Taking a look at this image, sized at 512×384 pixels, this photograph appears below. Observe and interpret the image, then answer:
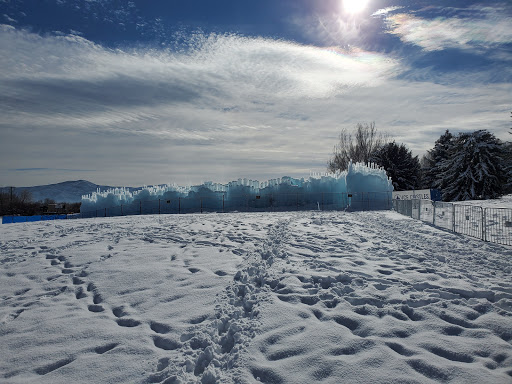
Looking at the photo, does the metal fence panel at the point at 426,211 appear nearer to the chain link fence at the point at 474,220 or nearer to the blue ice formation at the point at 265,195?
the chain link fence at the point at 474,220

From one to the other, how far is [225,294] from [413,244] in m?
6.38

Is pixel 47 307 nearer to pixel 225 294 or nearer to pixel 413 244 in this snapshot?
pixel 225 294

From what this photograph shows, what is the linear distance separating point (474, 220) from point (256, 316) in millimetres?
9987

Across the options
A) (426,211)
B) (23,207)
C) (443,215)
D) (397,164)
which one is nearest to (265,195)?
(426,211)

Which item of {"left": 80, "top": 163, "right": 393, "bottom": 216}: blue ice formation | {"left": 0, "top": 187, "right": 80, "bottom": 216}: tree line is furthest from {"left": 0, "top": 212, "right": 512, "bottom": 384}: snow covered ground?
{"left": 0, "top": 187, "right": 80, "bottom": 216}: tree line

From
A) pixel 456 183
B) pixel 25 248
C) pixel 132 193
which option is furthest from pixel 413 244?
pixel 132 193

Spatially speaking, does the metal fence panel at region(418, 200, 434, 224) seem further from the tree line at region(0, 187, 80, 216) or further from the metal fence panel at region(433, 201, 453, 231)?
the tree line at region(0, 187, 80, 216)

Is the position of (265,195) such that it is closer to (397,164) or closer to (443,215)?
(443,215)

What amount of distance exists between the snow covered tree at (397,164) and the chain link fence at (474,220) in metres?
37.3

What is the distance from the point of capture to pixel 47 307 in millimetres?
4941

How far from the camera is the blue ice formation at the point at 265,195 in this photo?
3103 centimetres

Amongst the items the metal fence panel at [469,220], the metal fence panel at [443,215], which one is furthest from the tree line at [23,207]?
the metal fence panel at [469,220]

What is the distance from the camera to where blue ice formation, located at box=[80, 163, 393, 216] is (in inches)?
1222

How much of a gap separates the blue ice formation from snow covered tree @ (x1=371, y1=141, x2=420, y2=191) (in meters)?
19.4
